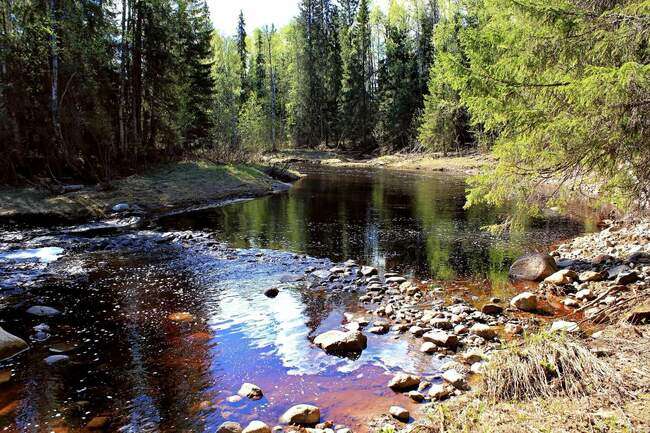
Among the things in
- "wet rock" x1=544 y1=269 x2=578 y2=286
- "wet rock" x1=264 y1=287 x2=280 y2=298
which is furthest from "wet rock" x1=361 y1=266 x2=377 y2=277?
"wet rock" x1=544 y1=269 x2=578 y2=286

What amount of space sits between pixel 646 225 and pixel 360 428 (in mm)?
11698

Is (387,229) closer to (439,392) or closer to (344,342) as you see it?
(344,342)

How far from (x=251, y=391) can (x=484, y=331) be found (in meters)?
3.87

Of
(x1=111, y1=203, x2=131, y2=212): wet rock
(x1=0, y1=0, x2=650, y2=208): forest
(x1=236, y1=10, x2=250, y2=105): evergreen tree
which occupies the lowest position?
(x1=111, y1=203, x2=131, y2=212): wet rock

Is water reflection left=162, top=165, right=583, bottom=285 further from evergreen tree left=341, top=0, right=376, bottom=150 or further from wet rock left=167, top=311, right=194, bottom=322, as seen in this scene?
evergreen tree left=341, top=0, right=376, bottom=150

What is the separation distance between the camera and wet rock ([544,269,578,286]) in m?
9.94

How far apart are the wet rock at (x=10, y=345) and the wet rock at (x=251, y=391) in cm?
377

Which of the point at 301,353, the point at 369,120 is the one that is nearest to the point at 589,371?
the point at 301,353

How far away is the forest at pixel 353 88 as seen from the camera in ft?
24.6

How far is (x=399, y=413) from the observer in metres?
5.35

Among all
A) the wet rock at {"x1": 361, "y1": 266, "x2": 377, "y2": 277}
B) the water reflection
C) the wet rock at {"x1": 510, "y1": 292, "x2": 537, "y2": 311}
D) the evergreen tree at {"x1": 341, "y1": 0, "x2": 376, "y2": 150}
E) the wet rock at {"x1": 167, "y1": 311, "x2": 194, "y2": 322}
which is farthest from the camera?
the evergreen tree at {"x1": 341, "y1": 0, "x2": 376, "y2": 150}

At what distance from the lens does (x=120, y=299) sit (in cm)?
981

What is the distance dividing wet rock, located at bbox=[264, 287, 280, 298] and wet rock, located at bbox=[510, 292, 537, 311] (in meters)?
4.83

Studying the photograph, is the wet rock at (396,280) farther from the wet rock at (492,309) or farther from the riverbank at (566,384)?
the riverbank at (566,384)
